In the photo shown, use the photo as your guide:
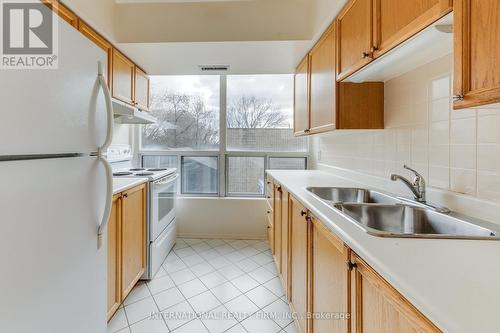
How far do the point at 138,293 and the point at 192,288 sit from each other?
447mm

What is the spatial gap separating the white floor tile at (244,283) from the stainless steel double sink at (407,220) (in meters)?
1.27

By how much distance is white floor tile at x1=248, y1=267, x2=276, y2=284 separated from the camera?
2.26m

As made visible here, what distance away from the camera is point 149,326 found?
167cm

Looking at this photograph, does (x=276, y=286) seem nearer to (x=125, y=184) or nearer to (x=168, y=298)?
(x=168, y=298)

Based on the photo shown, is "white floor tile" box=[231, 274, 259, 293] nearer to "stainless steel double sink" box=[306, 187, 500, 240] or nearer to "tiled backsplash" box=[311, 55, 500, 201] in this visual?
A: "stainless steel double sink" box=[306, 187, 500, 240]

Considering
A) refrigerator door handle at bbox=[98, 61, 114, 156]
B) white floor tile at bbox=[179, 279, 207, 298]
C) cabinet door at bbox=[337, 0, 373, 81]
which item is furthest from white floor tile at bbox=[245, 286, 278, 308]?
cabinet door at bbox=[337, 0, 373, 81]

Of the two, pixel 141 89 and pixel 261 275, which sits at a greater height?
pixel 141 89

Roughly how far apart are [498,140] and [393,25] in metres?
0.64

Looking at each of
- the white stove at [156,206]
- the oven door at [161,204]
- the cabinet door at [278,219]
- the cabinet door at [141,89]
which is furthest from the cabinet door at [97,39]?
the cabinet door at [278,219]

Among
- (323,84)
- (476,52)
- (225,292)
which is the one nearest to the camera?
(476,52)

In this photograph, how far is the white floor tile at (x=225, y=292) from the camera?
6.48 feet

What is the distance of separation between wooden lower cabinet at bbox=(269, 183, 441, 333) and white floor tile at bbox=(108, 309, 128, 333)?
1191mm

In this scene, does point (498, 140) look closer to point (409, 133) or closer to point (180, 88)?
point (409, 133)

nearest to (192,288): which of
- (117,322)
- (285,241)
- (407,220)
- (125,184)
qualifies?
(117,322)
